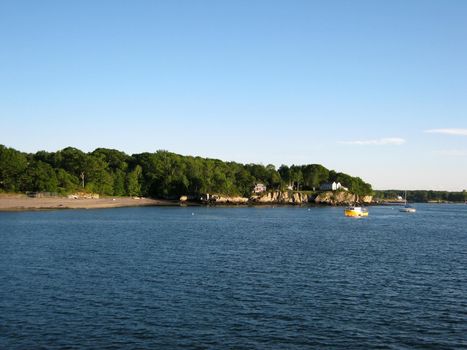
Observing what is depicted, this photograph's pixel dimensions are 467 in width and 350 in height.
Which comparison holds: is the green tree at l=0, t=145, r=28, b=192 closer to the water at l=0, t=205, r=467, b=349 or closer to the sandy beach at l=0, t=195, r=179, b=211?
the sandy beach at l=0, t=195, r=179, b=211

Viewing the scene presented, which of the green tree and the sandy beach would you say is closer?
the sandy beach

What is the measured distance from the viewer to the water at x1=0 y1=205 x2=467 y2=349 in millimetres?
26688

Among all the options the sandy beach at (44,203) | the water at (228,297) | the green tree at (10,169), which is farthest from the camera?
the green tree at (10,169)

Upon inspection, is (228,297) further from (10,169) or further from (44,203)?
(10,169)

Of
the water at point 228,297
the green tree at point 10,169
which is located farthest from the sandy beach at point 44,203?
the water at point 228,297

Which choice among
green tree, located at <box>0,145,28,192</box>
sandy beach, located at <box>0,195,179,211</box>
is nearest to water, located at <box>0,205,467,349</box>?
sandy beach, located at <box>0,195,179,211</box>

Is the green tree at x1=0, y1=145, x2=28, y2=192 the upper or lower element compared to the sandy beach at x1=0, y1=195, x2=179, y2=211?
upper

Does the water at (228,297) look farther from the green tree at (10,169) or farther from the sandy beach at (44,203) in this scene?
the green tree at (10,169)

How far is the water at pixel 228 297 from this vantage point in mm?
26688

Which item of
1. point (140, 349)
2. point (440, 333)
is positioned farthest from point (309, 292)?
point (140, 349)

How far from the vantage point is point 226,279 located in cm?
4188

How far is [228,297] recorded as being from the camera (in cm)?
3534

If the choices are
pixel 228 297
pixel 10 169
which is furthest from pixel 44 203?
pixel 228 297

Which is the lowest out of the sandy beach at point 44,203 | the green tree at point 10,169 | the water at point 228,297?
the water at point 228,297
